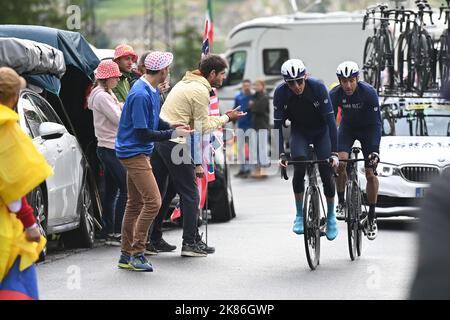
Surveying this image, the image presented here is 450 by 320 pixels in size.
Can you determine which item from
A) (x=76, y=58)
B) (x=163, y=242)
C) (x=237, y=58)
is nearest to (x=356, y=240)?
(x=163, y=242)

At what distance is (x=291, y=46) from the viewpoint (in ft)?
109

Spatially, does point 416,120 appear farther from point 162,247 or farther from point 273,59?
point 273,59

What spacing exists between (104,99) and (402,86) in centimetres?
675

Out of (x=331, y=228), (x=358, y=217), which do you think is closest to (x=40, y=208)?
(x=331, y=228)

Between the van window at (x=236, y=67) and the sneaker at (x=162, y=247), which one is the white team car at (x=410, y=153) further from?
the van window at (x=236, y=67)

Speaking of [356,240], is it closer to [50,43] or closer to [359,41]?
[50,43]

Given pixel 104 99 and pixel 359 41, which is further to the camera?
pixel 359 41

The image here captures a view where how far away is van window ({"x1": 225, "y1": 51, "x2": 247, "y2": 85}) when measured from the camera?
33656 mm

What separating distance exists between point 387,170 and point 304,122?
358 cm

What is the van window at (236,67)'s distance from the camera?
33656 millimetres

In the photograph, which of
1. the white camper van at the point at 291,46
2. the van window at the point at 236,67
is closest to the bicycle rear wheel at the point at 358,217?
the white camper van at the point at 291,46

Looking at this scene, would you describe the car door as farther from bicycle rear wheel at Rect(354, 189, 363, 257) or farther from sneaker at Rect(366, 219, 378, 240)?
sneaker at Rect(366, 219, 378, 240)

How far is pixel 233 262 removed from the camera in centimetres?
1177

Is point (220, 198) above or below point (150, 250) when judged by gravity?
below
